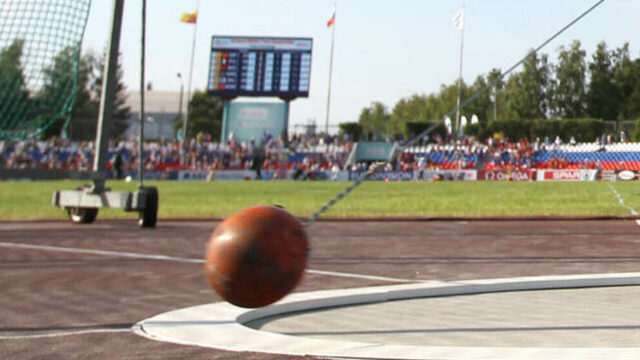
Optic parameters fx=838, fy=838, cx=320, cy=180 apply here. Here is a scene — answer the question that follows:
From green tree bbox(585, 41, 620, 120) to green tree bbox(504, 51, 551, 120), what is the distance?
1.47ft

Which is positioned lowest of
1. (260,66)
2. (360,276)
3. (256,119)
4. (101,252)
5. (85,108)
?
(101,252)

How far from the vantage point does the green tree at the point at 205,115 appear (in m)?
123

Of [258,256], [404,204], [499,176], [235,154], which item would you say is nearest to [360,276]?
[258,256]

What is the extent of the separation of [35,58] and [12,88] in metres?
0.88

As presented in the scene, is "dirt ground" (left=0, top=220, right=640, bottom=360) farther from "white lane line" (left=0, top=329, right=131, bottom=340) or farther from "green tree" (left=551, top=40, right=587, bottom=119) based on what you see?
"green tree" (left=551, top=40, right=587, bottom=119)

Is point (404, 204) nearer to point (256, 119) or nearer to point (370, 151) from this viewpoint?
point (370, 151)

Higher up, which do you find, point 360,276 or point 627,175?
point 627,175

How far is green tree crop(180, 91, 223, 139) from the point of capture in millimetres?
122812

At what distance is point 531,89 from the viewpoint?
29.4ft

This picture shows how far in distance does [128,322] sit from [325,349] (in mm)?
2063

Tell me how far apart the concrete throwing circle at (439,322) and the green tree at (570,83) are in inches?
68.4

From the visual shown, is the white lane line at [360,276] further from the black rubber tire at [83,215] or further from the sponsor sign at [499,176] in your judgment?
the sponsor sign at [499,176]

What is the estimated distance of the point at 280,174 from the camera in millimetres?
52438

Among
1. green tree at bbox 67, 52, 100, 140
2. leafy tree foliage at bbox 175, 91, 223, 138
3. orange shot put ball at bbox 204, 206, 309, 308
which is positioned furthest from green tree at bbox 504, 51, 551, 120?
leafy tree foliage at bbox 175, 91, 223, 138
